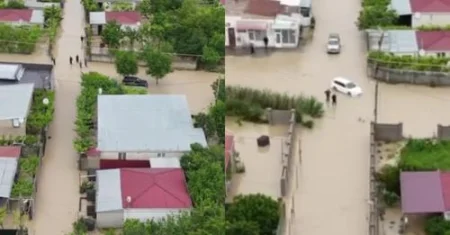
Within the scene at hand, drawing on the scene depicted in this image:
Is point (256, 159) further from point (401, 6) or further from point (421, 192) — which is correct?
point (401, 6)

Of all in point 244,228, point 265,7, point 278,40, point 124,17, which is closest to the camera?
point 244,228

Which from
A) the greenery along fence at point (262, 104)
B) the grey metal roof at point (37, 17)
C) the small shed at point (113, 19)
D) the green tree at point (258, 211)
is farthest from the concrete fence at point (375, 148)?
the grey metal roof at point (37, 17)

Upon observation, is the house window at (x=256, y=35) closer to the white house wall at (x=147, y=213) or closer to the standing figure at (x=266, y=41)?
the standing figure at (x=266, y=41)

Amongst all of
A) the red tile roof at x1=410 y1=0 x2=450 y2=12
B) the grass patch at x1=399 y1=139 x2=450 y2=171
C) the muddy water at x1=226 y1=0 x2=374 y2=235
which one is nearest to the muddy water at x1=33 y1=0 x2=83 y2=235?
the muddy water at x1=226 y1=0 x2=374 y2=235

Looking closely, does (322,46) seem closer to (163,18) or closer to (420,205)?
(163,18)

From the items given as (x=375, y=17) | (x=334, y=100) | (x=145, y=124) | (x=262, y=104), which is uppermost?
(x=375, y=17)

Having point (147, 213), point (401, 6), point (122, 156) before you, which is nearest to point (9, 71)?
point (122, 156)

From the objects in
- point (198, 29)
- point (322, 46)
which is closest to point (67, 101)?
point (198, 29)
